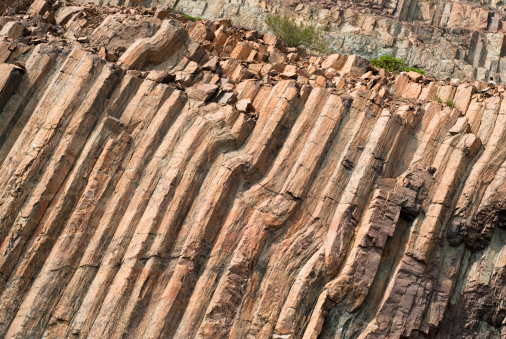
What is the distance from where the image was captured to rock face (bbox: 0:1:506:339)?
21.5 meters

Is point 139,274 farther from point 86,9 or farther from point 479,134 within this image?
point 86,9

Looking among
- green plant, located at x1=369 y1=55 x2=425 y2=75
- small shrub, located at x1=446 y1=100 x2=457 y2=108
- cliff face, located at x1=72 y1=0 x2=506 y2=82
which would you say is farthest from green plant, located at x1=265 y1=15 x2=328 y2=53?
small shrub, located at x1=446 y1=100 x2=457 y2=108

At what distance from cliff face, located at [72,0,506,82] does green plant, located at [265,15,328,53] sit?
1.87 m

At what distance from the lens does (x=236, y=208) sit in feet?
75.2

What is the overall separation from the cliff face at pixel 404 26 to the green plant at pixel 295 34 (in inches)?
73.7

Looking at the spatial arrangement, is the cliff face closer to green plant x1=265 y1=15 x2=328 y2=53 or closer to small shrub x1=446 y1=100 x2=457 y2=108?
green plant x1=265 y1=15 x2=328 y2=53

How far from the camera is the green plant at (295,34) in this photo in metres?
38.6

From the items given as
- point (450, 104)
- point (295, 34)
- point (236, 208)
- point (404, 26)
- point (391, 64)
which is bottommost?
point (236, 208)

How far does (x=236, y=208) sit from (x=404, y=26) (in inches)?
1021

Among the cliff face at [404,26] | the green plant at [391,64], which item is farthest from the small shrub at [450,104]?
the cliff face at [404,26]

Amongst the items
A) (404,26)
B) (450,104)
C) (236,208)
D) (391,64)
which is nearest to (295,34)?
(391,64)

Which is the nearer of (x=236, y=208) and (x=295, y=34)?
(x=236, y=208)

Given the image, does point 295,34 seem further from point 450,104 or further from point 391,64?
point 450,104

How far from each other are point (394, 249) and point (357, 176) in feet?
9.61
